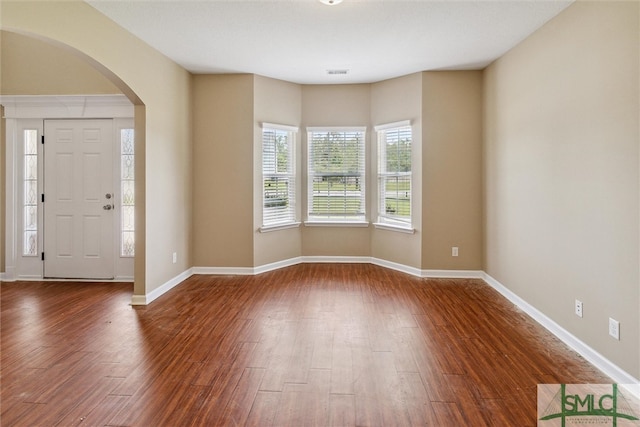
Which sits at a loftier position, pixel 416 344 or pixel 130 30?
pixel 130 30

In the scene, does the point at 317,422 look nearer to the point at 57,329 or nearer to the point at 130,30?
the point at 57,329

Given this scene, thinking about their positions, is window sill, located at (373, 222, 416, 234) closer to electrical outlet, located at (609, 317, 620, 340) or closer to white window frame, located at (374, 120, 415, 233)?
white window frame, located at (374, 120, 415, 233)

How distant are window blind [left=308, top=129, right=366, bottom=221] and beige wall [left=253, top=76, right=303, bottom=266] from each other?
242mm

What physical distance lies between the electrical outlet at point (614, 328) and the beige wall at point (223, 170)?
4007 millimetres

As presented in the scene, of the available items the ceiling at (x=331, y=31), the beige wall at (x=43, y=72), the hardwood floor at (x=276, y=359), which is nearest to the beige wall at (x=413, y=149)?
the ceiling at (x=331, y=31)

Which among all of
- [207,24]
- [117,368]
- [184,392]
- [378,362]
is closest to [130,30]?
[207,24]

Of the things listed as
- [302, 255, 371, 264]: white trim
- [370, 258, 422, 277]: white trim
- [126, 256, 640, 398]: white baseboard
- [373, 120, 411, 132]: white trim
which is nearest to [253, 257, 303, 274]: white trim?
[126, 256, 640, 398]: white baseboard

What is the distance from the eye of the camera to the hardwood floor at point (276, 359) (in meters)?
2.12

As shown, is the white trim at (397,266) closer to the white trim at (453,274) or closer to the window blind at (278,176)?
the white trim at (453,274)

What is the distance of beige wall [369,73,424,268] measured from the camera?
513cm

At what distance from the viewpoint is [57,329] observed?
3.32 m

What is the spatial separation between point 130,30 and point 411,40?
2.84 m

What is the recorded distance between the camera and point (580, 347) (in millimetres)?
2869

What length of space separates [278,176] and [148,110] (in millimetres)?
2100
